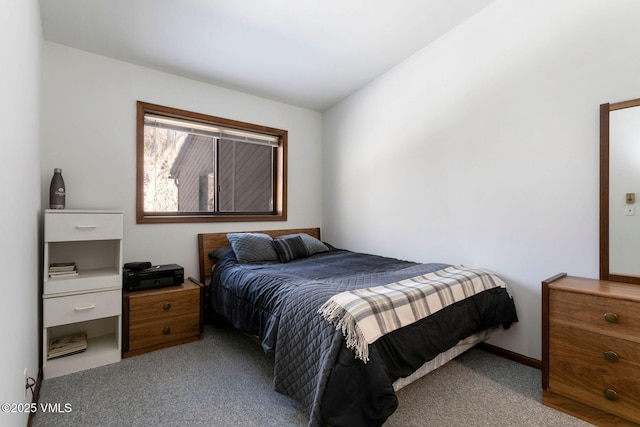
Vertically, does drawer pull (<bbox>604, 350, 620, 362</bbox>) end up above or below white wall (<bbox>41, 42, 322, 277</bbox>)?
below

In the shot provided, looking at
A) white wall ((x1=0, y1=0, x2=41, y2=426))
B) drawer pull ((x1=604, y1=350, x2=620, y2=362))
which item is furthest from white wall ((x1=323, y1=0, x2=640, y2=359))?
white wall ((x1=0, y1=0, x2=41, y2=426))

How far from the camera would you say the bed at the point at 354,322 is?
1252 millimetres

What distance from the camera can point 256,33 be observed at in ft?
7.67

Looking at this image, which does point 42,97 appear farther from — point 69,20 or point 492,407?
point 492,407

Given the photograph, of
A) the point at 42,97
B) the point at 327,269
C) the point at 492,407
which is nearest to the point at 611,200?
the point at 492,407

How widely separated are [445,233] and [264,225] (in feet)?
6.57

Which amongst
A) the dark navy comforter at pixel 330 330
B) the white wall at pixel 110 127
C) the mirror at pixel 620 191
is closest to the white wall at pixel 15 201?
the white wall at pixel 110 127

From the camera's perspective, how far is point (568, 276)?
1.86 meters

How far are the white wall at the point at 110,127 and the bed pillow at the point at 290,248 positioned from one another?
598 mm

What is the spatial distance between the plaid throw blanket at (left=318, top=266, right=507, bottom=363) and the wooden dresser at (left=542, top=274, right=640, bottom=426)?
48cm

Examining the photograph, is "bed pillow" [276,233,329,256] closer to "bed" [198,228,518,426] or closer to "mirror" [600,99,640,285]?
"bed" [198,228,518,426]

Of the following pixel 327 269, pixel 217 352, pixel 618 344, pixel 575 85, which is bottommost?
pixel 217 352

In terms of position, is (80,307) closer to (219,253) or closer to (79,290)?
(79,290)

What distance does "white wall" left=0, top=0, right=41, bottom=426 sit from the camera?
959mm
